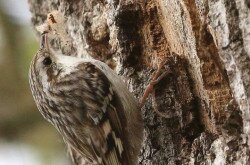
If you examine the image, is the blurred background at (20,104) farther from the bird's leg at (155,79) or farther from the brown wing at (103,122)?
the bird's leg at (155,79)

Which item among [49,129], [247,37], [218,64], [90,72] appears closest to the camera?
[247,37]

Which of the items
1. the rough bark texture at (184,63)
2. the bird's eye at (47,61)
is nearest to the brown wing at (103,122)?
the rough bark texture at (184,63)

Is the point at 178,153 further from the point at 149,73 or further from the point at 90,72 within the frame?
the point at 90,72

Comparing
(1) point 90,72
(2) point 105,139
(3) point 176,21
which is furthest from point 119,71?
(3) point 176,21

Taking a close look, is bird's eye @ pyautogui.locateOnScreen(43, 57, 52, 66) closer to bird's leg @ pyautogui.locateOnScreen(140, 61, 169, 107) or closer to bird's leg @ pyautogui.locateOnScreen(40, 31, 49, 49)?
bird's leg @ pyautogui.locateOnScreen(40, 31, 49, 49)

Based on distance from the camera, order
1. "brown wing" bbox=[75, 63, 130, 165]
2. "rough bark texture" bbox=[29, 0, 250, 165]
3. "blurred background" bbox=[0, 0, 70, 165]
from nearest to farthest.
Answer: "rough bark texture" bbox=[29, 0, 250, 165], "brown wing" bbox=[75, 63, 130, 165], "blurred background" bbox=[0, 0, 70, 165]

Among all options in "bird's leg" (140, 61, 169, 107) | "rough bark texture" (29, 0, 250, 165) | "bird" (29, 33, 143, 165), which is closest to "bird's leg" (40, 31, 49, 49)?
"bird" (29, 33, 143, 165)
